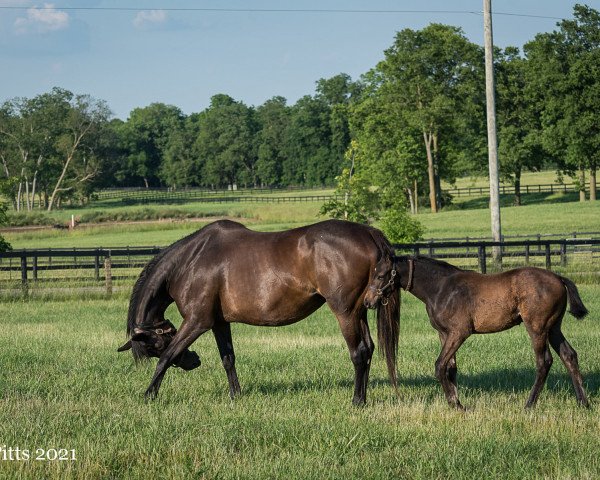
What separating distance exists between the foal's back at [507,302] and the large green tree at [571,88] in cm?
5471

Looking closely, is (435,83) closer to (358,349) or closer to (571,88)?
(571,88)

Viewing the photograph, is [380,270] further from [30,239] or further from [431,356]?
[30,239]

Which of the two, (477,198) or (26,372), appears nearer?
(26,372)

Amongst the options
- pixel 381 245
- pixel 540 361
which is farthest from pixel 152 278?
pixel 540 361

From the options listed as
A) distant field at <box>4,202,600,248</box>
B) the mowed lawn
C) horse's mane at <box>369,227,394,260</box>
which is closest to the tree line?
distant field at <box>4,202,600,248</box>

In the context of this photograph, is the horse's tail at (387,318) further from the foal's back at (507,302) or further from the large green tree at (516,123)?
the large green tree at (516,123)

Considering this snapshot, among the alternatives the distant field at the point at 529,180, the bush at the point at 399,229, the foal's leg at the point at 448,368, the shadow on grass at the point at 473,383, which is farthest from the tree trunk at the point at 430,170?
the foal's leg at the point at 448,368

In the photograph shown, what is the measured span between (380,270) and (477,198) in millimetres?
69487

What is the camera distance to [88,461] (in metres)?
6.47

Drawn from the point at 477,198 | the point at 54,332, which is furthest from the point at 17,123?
the point at 54,332

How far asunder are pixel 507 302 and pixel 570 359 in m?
0.87

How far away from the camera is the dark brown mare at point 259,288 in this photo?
918 centimetres

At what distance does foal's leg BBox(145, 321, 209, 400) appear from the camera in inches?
364

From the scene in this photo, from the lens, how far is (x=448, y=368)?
8.84 meters
